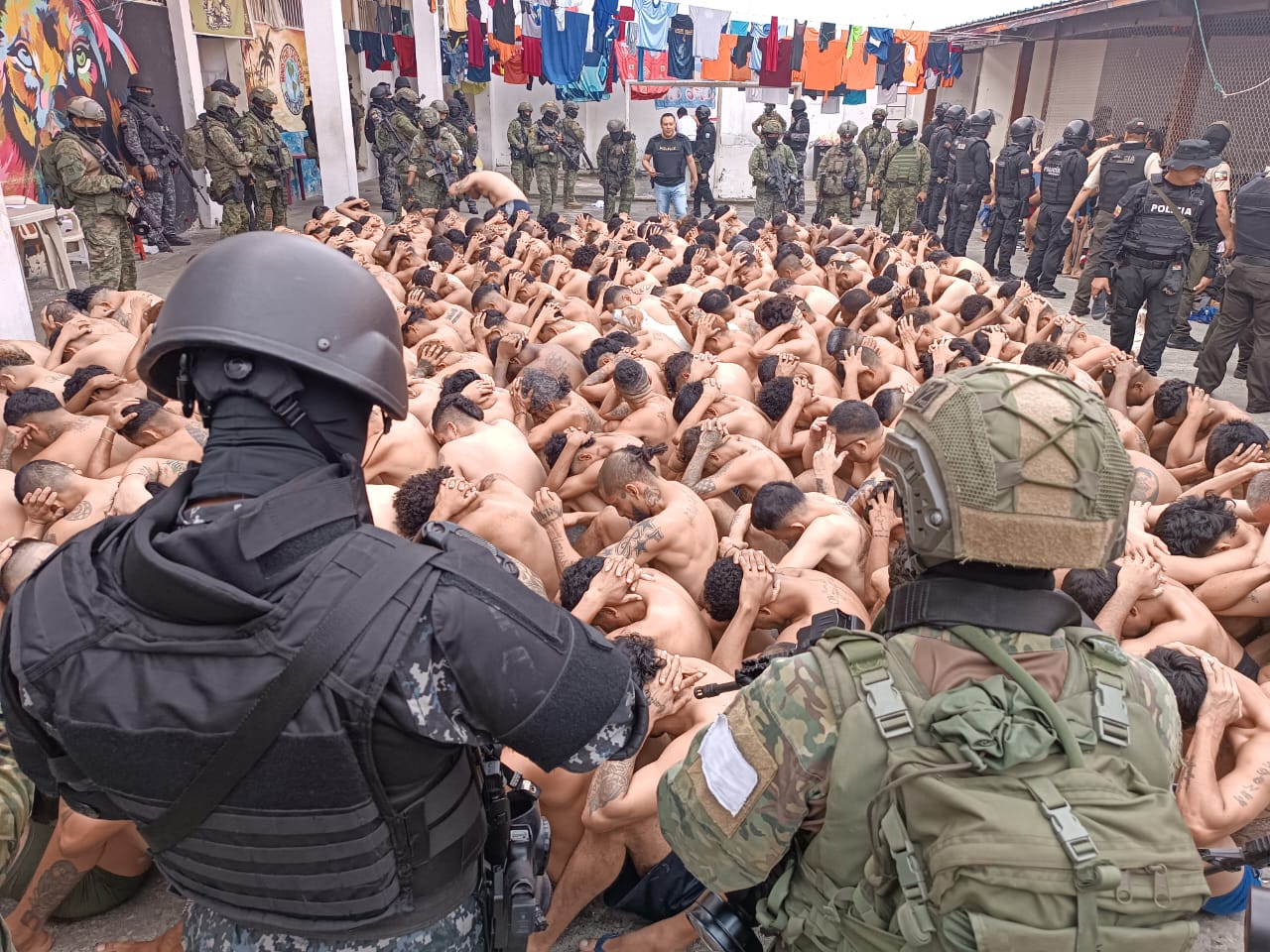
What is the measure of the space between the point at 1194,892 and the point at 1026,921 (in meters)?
0.24

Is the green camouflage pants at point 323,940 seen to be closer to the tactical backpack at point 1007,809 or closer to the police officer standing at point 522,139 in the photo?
the tactical backpack at point 1007,809

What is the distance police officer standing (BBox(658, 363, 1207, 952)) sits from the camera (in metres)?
1.21

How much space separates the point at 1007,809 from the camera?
1224 millimetres

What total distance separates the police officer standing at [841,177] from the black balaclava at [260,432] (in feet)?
44.6

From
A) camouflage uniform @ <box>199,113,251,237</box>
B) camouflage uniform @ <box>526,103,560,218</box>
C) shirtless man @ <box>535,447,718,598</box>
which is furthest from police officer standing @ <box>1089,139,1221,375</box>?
camouflage uniform @ <box>526,103,560,218</box>

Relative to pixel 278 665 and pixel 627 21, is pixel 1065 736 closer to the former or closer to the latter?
pixel 278 665

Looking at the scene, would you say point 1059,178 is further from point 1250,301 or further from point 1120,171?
point 1250,301

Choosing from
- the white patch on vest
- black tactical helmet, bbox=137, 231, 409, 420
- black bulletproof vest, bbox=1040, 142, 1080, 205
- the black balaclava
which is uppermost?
black tactical helmet, bbox=137, 231, 409, 420

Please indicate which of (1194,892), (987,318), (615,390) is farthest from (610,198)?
(1194,892)

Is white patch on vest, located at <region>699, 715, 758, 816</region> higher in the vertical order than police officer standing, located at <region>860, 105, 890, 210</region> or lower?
lower

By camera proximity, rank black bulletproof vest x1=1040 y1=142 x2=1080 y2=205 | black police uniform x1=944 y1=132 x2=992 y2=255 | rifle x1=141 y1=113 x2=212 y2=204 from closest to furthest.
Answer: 1. black bulletproof vest x1=1040 y1=142 x2=1080 y2=205
2. rifle x1=141 y1=113 x2=212 y2=204
3. black police uniform x1=944 y1=132 x2=992 y2=255

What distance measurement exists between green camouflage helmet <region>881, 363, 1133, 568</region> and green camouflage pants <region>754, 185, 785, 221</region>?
14010 mm

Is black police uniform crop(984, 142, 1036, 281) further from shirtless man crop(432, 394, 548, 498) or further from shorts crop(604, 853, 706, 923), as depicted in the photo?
shorts crop(604, 853, 706, 923)

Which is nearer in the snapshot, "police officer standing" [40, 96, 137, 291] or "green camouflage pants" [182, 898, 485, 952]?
"green camouflage pants" [182, 898, 485, 952]
